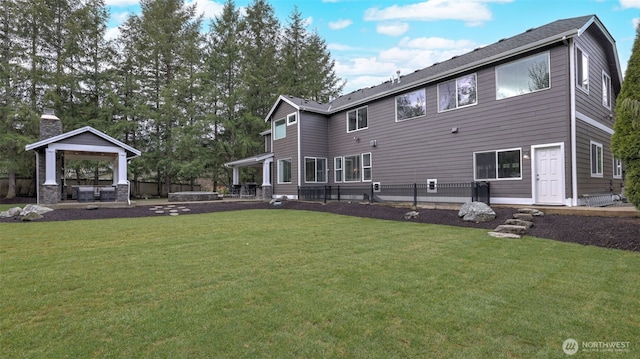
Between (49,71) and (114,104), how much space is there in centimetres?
365

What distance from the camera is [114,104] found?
20516mm

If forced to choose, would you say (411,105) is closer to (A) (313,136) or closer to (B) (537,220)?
(A) (313,136)

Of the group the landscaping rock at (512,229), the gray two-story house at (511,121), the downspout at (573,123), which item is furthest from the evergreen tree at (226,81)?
the downspout at (573,123)

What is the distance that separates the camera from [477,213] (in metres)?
7.69

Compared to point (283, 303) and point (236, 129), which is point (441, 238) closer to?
point (283, 303)

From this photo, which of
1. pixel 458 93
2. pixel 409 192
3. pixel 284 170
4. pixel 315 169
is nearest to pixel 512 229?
pixel 409 192

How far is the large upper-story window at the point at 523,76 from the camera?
342 inches

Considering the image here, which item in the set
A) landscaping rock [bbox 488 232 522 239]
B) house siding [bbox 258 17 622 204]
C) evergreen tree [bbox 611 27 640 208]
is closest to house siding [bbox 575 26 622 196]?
house siding [bbox 258 17 622 204]

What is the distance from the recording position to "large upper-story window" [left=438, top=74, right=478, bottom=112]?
1041 centimetres

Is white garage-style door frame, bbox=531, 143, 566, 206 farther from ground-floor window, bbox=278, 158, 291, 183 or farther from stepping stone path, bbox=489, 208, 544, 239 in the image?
ground-floor window, bbox=278, 158, 291, 183

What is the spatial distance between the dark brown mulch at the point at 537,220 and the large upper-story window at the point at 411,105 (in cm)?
413

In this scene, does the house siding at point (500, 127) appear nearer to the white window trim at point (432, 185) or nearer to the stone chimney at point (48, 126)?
the white window trim at point (432, 185)

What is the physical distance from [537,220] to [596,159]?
4735mm

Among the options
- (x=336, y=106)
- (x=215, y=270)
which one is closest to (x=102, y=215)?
(x=215, y=270)
